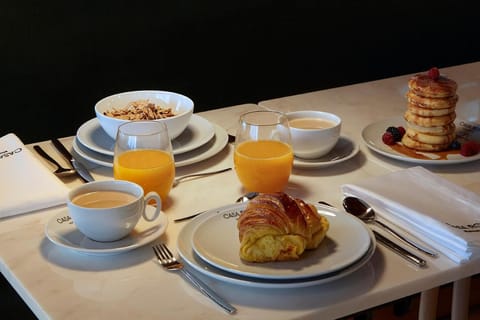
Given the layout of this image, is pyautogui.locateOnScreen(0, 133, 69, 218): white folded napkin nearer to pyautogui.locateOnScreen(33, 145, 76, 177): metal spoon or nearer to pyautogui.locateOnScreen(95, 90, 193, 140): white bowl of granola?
pyautogui.locateOnScreen(33, 145, 76, 177): metal spoon

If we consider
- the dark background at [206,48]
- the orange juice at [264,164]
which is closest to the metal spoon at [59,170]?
the orange juice at [264,164]

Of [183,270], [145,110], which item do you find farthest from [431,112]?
[183,270]

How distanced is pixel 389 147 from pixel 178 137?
1.58 feet

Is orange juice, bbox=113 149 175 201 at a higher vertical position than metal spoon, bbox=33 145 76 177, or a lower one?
higher

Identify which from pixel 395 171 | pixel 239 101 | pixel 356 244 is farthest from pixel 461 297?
pixel 239 101

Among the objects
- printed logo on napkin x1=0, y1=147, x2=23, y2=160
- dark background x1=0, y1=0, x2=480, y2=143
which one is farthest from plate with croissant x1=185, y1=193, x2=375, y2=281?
dark background x1=0, y1=0, x2=480, y2=143

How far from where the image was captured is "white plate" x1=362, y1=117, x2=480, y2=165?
157 centimetres

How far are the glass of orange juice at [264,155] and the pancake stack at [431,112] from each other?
1.16ft

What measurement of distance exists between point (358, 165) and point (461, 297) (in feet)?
1.16

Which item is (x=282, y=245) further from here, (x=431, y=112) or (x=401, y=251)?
(x=431, y=112)

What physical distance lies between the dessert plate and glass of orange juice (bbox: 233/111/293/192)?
12 cm

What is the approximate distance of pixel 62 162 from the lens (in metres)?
1.64

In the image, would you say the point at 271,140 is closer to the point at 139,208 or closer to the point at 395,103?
the point at 139,208

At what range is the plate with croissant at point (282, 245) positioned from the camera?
1129 mm
